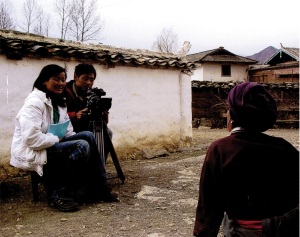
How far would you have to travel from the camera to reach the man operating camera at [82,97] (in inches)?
178

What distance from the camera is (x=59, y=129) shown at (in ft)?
13.2

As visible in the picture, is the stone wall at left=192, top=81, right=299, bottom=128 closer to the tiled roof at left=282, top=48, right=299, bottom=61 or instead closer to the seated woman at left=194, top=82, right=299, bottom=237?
the tiled roof at left=282, top=48, right=299, bottom=61

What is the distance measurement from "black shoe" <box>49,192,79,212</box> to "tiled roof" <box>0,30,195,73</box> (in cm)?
288

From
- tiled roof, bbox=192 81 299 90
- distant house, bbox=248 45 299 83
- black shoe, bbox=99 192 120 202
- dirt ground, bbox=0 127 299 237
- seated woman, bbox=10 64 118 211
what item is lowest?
dirt ground, bbox=0 127 299 237

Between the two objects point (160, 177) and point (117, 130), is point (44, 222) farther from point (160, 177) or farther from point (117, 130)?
point (117, 130)

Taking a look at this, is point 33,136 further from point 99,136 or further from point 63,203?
point 99,136

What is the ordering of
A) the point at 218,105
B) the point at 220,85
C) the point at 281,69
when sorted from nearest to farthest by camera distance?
the point at 220,85, the point at 218,105, the point at 281,69

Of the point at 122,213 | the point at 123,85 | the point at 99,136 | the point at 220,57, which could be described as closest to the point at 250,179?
the point at 122,213

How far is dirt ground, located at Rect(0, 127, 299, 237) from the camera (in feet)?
11.0

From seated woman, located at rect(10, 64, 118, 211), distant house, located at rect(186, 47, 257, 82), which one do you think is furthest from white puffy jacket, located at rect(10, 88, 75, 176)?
distant house, located at rect(186, 47, 257, 82)

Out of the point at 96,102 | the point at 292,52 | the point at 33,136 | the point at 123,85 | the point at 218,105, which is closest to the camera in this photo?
the point at 33,136

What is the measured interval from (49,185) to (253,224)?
2.80 metres

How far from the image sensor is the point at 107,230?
11.0 feet

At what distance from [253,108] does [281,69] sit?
26774mm
